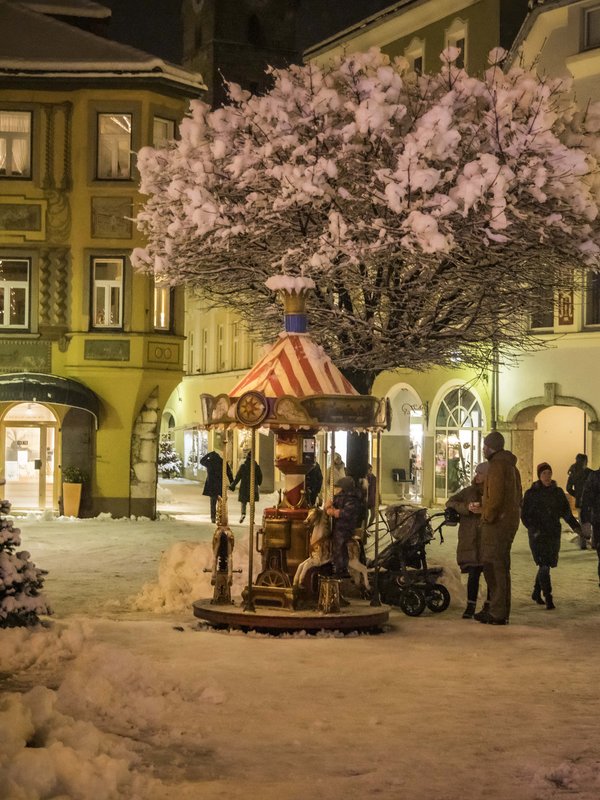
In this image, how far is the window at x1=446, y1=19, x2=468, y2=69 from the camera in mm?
39719

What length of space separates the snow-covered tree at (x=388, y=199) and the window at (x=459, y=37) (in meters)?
20.8

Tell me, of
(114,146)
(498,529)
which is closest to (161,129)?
(114,146)

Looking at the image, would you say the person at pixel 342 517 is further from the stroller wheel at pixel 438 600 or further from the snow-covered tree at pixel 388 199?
the snow-covered tree at pixel 388 199

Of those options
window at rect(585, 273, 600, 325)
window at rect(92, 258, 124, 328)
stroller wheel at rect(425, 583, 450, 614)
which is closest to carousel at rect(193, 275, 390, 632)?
stroller wheel at rect(425, 583, 450, 614)

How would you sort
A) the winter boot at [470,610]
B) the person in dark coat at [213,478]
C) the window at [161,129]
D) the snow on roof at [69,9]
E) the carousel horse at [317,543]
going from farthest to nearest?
1. the snow on roof at [69,9]
2. the window at [161,129]
3. the person in dark coat at [213,478]
4. the winter boot at [470,610]
5. the carousel horse at [317,543]

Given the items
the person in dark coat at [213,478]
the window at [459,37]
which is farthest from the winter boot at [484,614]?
the window at [459,37]

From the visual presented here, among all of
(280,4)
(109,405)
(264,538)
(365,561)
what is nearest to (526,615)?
(365,561)

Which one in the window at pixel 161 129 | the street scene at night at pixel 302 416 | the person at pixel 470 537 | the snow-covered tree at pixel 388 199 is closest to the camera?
the street scene at night at pixel 302 416

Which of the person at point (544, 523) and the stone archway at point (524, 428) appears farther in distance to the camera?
the stone archway at point (524, 428)

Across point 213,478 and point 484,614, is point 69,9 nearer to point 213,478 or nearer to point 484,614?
point 213,478

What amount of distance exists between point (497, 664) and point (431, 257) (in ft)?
22.0

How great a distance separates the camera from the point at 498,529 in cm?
1491

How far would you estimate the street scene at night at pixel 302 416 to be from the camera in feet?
29.8

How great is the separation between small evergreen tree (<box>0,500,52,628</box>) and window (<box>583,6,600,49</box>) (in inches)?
937
